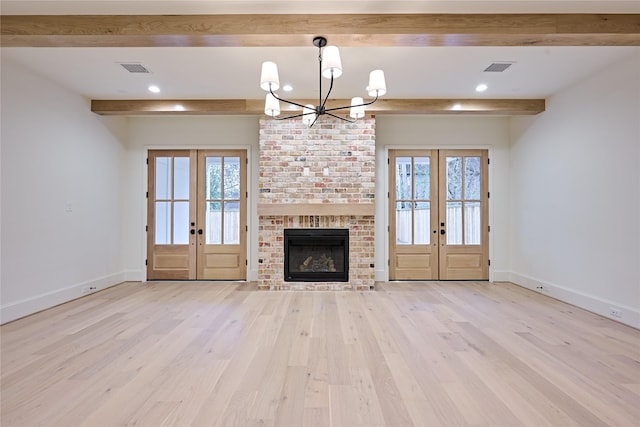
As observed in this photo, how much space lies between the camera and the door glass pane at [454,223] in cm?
557

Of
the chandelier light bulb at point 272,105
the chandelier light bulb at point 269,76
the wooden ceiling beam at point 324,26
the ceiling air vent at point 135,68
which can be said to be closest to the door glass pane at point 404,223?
the chandelier light bulb at point 272,105

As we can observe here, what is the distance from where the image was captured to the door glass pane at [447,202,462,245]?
18.3 ft

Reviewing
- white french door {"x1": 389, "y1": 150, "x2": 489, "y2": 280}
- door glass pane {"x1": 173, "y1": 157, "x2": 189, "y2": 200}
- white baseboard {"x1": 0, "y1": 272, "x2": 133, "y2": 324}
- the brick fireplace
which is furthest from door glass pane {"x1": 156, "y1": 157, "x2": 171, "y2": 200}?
white french door {"x1": 389, "y1": 150, "x2": 489, "y2": 280}

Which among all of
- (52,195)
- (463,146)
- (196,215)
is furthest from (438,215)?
(52,195)

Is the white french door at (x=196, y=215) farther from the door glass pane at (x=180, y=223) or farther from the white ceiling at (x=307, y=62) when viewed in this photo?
the white ceiling at (x=307, y=62)

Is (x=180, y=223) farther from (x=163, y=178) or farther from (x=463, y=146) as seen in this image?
(x=463, y=146)

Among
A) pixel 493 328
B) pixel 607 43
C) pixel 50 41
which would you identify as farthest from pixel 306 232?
pixel 607 43

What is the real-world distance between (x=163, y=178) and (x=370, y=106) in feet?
12.3

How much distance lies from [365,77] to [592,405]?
371 centimetres

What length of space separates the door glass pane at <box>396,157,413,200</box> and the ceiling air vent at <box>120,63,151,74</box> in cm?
398

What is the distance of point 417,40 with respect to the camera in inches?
113

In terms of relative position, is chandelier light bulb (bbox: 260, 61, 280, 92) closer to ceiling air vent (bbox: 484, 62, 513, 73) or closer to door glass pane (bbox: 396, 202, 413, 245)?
ceiling air vent (bbox: 484, 62, 513, 73)

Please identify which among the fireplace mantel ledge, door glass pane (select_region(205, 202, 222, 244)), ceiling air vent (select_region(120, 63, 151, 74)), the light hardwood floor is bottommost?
the light hardwood floor

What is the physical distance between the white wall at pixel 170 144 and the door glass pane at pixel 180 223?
0.52 meters
